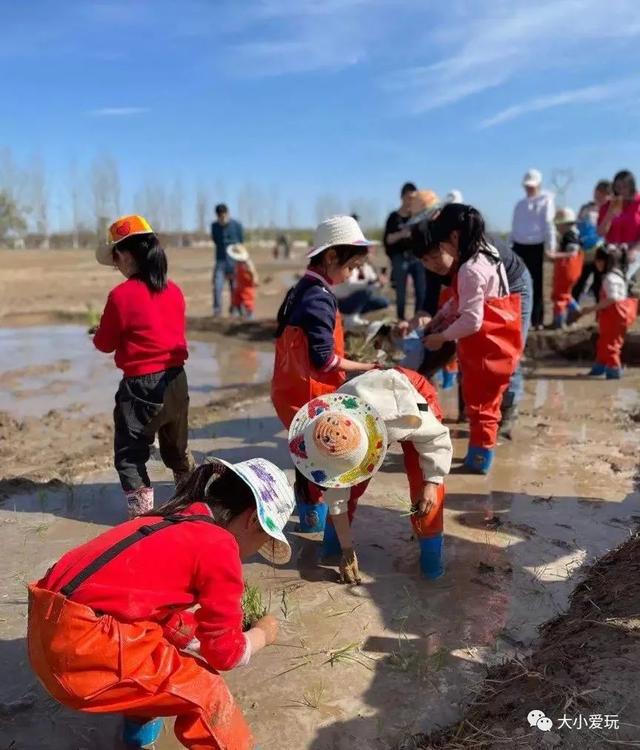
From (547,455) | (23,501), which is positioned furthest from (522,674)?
(23,501)

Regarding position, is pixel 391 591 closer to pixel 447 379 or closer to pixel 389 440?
pixel 389 440

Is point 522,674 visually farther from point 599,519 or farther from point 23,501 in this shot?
point 23,501

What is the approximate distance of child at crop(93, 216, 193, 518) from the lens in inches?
152

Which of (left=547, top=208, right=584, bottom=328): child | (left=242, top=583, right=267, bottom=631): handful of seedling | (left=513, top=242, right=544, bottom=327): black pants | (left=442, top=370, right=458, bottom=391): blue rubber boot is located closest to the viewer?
(left=242, top=583, right=267, bottom=631): handful of seedling

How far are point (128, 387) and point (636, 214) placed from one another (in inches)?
274

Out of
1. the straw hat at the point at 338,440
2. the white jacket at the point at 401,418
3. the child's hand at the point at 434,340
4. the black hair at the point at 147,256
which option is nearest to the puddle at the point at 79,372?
the child's hand at the point at 434,340

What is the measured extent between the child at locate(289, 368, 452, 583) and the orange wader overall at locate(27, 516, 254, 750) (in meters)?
0.80

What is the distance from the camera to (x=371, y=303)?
9789 millimetres

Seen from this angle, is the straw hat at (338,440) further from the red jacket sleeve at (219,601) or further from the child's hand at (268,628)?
the red jacket sleeve at (219,601)

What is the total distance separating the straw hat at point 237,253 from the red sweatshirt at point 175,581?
10.2m

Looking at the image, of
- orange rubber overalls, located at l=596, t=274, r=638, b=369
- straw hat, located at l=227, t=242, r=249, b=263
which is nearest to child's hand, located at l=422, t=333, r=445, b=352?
orange rubber overalls, located at l=596, t=274, r=638, b=369

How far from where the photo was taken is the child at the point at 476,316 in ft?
14.7

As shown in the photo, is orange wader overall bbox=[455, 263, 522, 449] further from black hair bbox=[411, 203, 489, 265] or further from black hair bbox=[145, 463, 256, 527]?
black hair bbox=[145, 463, 256, 527]

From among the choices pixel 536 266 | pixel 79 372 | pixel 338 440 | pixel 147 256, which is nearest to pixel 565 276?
pixel 536 266
